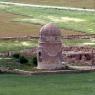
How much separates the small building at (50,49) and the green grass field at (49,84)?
406 centimetres

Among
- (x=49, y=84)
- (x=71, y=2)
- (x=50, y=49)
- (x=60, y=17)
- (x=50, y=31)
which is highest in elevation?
(x=50, y=31)

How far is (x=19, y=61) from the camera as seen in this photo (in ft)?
178

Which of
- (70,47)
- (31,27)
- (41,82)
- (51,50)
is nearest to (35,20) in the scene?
(31,27)

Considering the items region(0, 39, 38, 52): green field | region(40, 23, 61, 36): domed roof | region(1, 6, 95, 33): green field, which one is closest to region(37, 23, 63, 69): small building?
region(40, 23, 61, 36): domed roof

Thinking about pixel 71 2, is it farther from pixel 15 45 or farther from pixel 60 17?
pixel 15 45

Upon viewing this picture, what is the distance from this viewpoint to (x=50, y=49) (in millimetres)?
54406

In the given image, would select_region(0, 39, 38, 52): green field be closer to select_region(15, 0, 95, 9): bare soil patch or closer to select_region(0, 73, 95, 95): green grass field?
select_region(0, 73, 95, 95): green grass field

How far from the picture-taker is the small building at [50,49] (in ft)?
176

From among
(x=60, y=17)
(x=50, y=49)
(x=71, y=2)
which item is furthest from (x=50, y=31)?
(x=71, y=2)

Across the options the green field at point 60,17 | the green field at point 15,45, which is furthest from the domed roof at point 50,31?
the green field at point 60,17

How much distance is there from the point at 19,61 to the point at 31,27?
21.5 metres

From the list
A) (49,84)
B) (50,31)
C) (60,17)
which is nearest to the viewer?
(49,84)

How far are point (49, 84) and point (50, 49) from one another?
32.8 feet

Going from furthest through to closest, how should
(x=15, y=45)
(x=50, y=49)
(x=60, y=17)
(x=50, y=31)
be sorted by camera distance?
(x=60, y=17)
(x=15, y=45)
(x=50, y=31)
(x=50, y=49)
